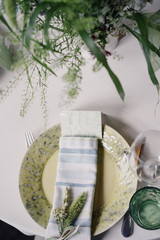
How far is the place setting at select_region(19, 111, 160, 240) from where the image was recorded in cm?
65

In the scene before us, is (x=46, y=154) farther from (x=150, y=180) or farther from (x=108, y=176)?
(x=150, y=180)

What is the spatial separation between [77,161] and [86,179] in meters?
0.05

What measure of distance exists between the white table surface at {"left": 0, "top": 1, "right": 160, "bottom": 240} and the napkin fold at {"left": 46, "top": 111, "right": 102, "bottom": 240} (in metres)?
0.06

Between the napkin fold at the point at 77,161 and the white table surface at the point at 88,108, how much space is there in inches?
2.2

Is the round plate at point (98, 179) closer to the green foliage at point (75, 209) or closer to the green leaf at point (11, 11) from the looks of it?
the green foliage at point (75, 209)

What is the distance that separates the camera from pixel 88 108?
0.77m

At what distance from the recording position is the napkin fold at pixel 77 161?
0.65m

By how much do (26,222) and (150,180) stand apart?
0.35m

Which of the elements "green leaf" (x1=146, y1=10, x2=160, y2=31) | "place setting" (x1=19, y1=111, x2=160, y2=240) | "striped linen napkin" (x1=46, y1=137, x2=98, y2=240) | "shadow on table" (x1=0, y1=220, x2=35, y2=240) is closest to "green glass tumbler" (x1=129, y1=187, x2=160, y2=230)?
"place setting" (x1=19, y1=111, x2=160, y2=240)

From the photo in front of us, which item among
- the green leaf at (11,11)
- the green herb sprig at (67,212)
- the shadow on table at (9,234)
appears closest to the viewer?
the green leaf at (11,11)

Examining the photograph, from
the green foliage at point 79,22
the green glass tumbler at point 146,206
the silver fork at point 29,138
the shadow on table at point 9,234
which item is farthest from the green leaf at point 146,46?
the shadow on table at point 9,234

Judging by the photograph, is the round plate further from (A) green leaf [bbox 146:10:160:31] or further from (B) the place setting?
(A) green leaf [bbox 146:10:160:31]

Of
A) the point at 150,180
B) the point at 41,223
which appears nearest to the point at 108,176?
the point at 150,180

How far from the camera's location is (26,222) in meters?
0.71
